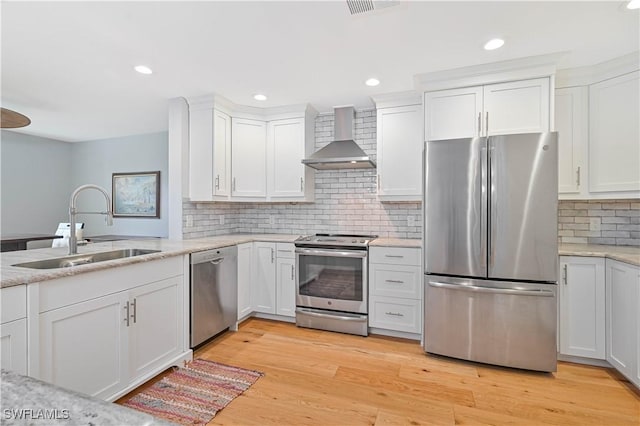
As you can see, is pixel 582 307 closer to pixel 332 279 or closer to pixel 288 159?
pixel 332 279

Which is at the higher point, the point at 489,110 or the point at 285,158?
the point at 489,110

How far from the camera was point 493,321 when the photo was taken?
7.75 feet

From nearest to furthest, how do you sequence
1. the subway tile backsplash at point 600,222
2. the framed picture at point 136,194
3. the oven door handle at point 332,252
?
1. the subway tile backsplash at point 600,222
2. the oven door handle at point 332,252
3. the framed picture at point 136,194

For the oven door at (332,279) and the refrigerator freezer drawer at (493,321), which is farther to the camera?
the oven door at (332,279)

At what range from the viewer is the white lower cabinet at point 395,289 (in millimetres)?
2867

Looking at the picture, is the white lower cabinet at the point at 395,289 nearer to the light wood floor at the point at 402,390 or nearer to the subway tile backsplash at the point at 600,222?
the light wood floor at the point at 402,390

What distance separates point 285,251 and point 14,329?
220cm

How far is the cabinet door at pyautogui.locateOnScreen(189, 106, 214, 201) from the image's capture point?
128 inches

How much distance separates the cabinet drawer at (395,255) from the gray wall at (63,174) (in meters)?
3.62

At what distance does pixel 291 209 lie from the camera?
4.02 metres

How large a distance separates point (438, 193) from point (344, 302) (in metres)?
1.43

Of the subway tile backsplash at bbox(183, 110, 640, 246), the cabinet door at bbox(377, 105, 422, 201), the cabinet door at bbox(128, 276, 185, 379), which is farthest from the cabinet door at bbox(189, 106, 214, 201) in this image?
the cabinet door at bbox(377, 105, 422, 201)

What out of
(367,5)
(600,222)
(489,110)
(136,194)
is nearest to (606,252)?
(600,222)

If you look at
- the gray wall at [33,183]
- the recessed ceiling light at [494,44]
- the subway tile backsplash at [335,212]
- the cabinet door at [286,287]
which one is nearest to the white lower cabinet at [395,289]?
the subway tile backsplash at [335,212]
